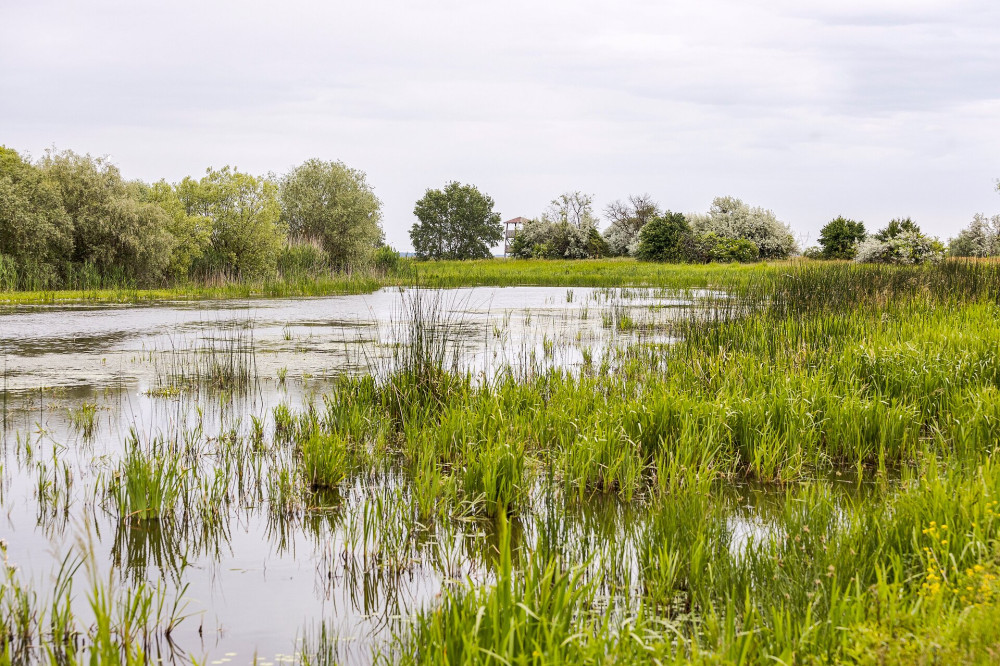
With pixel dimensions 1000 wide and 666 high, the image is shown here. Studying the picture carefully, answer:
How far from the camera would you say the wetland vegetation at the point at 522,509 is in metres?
2.51

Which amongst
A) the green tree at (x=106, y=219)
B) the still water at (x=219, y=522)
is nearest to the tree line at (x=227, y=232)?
the green tree at (x=106, y=219)

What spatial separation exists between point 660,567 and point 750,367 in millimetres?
4148

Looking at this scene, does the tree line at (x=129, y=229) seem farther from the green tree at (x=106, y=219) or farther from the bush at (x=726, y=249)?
the bush at (x=726, y=249)

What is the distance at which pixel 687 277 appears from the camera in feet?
101

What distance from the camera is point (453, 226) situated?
8231cm

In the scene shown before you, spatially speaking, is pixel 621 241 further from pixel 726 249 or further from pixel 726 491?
pixel 726 491

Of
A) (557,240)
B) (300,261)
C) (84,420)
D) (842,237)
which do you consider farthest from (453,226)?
(84,420)

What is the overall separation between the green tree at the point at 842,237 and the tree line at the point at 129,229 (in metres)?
29.4

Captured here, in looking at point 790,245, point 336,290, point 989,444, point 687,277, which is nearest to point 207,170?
point 336,290

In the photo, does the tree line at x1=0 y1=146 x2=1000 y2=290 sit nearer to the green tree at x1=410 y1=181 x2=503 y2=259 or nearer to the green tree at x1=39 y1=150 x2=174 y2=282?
the green tree at x1=39 y1=150 x2=174 y2=282

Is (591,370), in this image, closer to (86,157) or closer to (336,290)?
(336,290)

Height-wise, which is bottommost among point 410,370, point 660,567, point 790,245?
point 660,567

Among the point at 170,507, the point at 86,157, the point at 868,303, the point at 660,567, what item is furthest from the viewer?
the point at 86,157

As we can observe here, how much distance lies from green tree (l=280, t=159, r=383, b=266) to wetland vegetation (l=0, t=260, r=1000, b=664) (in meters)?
28.4
